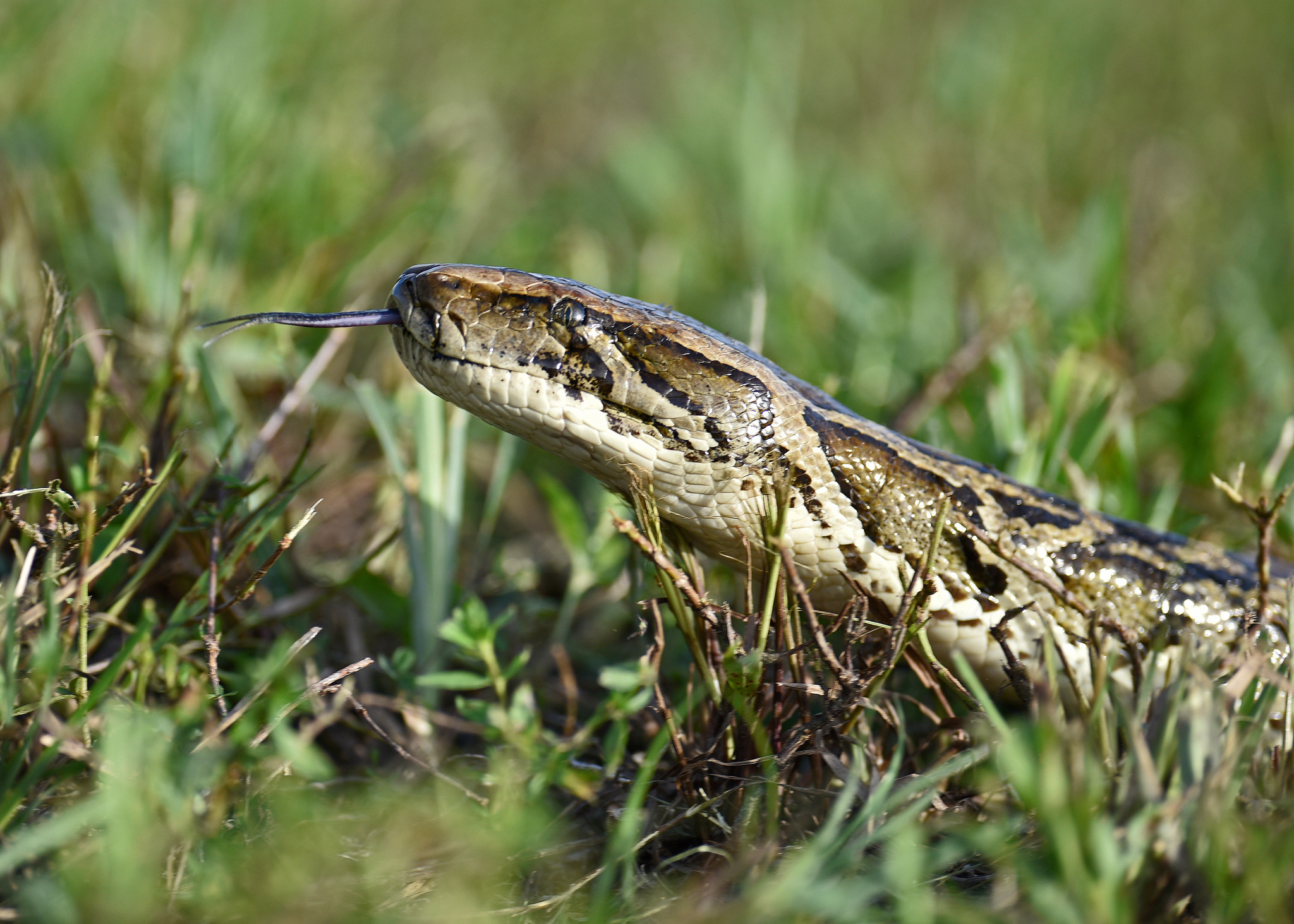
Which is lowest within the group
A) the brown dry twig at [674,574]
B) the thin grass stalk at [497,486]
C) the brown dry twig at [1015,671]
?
the thin grass stalk at [497,486]

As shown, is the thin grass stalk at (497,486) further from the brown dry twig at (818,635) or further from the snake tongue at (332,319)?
the brown dry twig at (818,635)

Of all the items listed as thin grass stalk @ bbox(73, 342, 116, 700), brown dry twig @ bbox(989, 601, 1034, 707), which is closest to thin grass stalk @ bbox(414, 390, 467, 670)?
thin grass stalk @ bbox(73, 342, 116, 700)

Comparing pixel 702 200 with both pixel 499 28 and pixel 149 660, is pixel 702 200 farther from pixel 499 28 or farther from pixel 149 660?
pixel 149 660

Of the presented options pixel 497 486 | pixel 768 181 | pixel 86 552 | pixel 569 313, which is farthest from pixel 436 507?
pixel 768 181

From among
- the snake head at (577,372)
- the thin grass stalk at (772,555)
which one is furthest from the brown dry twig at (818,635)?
the snake head at (577,372)

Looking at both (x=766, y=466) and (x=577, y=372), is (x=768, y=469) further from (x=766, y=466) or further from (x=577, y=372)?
(x=577, y=372)

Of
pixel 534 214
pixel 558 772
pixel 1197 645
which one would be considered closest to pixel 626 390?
pixel 558 772

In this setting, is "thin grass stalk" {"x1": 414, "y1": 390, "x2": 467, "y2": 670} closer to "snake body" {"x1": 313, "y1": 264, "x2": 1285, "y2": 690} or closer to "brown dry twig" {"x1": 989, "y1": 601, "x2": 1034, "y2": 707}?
"snake body" {"x1": 313, "y1": 264, "x2": 1285, "y2": 690}
